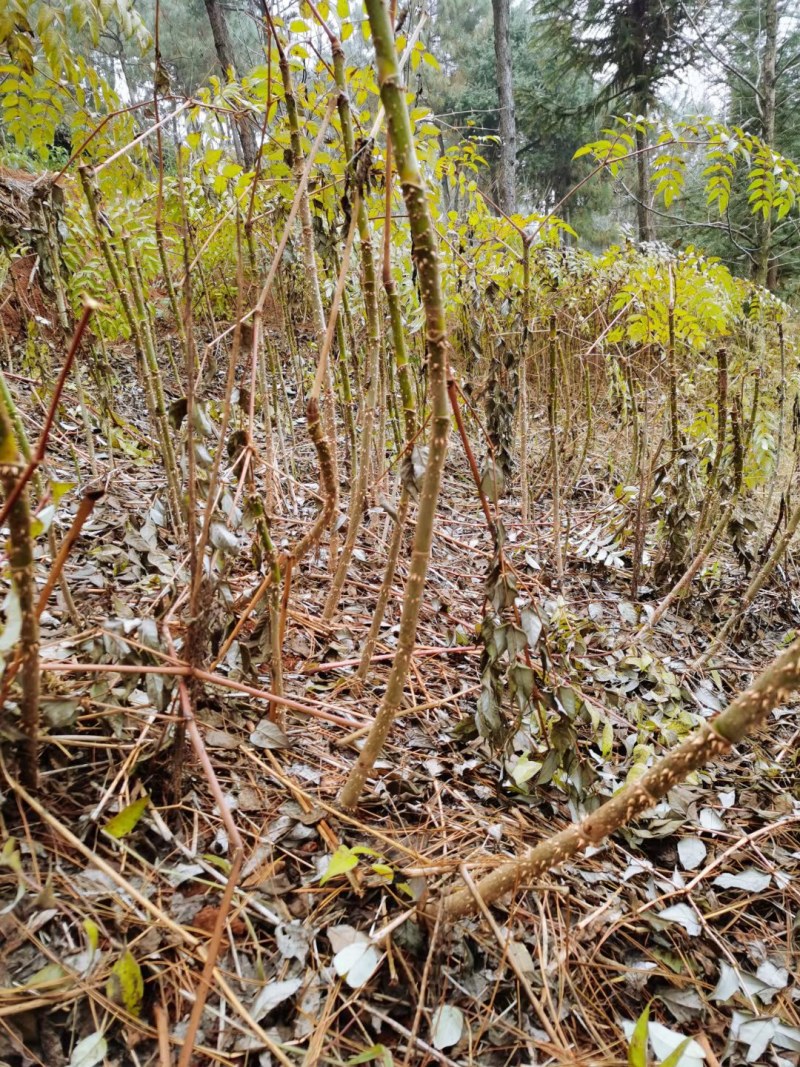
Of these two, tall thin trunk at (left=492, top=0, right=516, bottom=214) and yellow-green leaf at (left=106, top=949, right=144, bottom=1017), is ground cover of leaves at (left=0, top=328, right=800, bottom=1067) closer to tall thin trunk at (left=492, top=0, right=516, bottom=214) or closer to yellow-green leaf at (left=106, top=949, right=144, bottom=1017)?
yellow-green leaf at (left=106, top=949, right=144, bottom=1017)

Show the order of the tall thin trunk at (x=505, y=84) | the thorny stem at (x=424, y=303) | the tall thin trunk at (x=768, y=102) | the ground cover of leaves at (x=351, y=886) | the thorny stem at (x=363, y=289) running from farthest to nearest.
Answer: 1. the tall thin trunk at (x=505, y=84)
2. the tall thin trunk at (x=768, y=102)
3. the thorny stem at (x=363, y=289)
4. the ground cover of leaves at (x=351, y=886)
5. the thorny stem at (x=424, y=303)

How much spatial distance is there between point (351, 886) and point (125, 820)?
0.35m

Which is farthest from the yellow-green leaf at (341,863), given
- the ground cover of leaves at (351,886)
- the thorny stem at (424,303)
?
the thorny stem at (424,303)

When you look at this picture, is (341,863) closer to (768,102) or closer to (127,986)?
(127,986)

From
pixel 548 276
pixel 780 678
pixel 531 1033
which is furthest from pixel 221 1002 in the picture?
pixel 548 276

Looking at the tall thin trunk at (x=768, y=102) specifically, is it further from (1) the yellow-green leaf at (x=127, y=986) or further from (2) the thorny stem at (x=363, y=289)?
(1) the yellow-green leaf at (x=127, y=986)

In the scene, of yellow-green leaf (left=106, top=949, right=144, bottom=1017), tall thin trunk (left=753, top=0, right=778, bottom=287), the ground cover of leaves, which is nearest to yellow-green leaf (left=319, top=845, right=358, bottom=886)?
the ground cover of leaves

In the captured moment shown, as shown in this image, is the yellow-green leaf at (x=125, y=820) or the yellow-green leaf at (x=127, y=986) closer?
the yellow-green leaf at (x=127, y=986)

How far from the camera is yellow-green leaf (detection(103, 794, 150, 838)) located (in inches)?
34.3

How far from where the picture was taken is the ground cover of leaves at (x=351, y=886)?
0.76m

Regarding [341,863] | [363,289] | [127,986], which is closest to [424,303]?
[363,289]

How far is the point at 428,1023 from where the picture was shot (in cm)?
80

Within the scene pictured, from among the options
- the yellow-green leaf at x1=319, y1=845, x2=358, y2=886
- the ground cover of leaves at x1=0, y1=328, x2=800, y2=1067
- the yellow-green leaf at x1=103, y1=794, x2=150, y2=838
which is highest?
the yellow-green leaf at x1=103, y1=794, x2=150, y2=838

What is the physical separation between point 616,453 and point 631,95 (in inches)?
393
